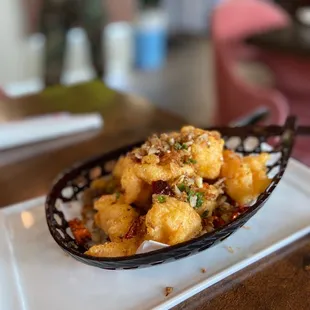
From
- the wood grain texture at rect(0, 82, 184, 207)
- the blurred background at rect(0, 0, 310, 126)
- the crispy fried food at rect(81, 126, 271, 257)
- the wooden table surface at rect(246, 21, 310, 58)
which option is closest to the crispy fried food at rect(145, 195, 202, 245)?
the crispy fried food at rect(81, 126, 271, 257)

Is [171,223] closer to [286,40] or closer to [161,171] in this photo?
[161,171]

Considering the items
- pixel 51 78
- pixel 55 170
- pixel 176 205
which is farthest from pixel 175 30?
pixel 176 205

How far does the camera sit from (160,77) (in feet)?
11.3

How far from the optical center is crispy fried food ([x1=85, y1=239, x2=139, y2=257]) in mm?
566

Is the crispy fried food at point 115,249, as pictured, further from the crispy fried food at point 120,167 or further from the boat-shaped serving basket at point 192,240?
the crispy fried food at point 120,167

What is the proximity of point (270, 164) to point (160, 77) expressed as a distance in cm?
279

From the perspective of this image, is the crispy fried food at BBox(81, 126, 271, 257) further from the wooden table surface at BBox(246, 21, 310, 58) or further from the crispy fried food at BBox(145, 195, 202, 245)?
the wooden table surface at BBox(246, 21, 310, 58)

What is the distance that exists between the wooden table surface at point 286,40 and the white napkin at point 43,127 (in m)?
0.84

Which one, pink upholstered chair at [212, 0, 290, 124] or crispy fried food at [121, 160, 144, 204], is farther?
pink upholstered chair at [212, 0, 290, 124]

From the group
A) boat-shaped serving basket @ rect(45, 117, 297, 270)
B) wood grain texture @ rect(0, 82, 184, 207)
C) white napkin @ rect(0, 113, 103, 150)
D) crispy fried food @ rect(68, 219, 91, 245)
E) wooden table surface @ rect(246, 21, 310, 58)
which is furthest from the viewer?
wooden table surface @ rect(246, 21, 310, 58)

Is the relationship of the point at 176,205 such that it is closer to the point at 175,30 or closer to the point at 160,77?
the point at 160,77

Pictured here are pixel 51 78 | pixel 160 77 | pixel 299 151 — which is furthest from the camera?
pixel 160 77

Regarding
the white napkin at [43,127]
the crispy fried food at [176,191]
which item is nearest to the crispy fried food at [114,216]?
the crispy fried food at [176,191]

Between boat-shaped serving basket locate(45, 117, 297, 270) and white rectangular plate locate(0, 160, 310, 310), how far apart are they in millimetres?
39
